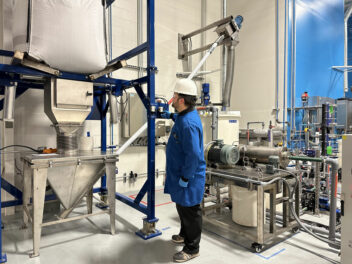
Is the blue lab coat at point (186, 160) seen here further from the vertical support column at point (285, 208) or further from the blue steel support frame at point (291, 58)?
the blue steel support frame at point (291, 58)

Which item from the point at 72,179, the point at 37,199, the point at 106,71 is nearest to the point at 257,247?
the point at 72,179

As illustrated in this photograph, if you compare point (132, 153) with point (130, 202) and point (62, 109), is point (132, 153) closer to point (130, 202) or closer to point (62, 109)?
point (130, 202)

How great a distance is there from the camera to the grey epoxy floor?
213 centimetres

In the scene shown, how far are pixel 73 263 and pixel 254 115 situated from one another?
15.9 feet

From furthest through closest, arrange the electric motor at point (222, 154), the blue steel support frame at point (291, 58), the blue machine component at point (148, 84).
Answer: the blue steel support frame at point (291, 58)
the electric motor at point (222, 154)
the blue machine component at point (148, 84)

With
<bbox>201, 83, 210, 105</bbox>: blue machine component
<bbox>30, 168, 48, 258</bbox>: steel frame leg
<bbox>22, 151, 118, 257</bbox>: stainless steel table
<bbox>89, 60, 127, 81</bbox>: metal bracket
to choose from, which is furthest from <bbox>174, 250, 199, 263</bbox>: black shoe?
<bbox>201, 83, 210, 105</bbox>: blue machine component

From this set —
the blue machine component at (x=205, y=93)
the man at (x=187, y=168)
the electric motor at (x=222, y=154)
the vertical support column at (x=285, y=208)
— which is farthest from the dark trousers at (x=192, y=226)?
the blue machine component at (x=205, y=93)

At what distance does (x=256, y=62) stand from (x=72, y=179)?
4.87 m

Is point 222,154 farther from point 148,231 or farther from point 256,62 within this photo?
point 256,62

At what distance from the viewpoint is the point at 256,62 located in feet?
18.8

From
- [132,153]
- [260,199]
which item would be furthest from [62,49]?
[132,153]

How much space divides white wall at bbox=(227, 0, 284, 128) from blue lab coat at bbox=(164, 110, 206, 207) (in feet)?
12.9

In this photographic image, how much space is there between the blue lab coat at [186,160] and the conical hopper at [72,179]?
2.72ft

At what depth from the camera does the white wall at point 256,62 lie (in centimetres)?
548
